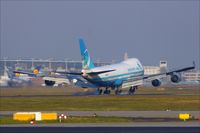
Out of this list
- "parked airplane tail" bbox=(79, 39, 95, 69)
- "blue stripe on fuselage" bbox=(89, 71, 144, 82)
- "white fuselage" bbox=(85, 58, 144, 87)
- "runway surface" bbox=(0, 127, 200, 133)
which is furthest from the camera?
"white fuselage" bbox=(85, 58, 144, 87)

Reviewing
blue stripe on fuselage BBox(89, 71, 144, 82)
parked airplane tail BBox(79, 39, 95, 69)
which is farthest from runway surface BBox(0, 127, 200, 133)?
blue stripe on fuselage BBox(89, 71, 144, 82)

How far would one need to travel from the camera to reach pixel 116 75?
114m

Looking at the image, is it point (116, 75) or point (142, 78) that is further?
point (142, 78)

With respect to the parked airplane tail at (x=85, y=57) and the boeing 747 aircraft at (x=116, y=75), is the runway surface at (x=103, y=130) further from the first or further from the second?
the parked airplane tail at (x=85, y=57)

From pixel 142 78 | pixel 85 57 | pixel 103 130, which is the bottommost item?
Answer: pixel 103 130

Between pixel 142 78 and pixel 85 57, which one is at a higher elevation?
pixel 85 57

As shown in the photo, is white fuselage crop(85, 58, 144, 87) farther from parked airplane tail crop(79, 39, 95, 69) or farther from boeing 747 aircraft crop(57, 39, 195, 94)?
parked airplane tail crop(79, 39, 95, 69)

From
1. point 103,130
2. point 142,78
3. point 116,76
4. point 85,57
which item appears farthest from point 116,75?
point 103,130

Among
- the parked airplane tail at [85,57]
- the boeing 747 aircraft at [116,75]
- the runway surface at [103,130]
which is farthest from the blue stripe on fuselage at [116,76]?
the runway surface at [103,130]

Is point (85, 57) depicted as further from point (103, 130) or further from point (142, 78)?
point (103, 130)

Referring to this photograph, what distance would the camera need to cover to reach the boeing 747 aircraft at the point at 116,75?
107188mm

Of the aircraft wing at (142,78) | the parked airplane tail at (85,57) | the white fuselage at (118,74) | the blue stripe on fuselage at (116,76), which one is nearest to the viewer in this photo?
the parked airplane tail at (85,57)

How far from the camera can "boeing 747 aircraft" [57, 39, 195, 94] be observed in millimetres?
107188

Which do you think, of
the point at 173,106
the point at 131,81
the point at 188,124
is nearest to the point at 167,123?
the point at 188,124
